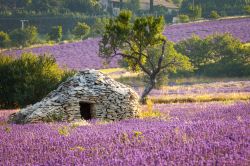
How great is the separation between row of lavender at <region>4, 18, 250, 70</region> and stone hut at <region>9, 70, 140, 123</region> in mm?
35672

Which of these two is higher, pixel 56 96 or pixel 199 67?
pixel 56 96

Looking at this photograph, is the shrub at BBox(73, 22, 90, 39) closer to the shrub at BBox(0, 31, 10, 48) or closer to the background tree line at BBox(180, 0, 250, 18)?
the shrub at BBox(0, 31, 10, 48)

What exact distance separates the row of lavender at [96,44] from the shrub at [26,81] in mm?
24226

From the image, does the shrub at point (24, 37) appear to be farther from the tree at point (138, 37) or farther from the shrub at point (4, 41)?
the tree at point (138, 37)

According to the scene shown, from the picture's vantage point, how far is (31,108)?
47.1 feet

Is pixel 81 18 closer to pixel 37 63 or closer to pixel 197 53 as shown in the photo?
pixel 197 53

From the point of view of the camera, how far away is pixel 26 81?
2503cm

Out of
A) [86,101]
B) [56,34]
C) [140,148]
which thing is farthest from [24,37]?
[140,148]

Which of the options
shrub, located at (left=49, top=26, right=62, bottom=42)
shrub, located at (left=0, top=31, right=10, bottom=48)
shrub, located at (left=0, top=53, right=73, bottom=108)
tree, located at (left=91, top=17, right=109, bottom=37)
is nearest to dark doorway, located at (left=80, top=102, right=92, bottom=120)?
shrub, located at (left=0, top=53, right=73, bottom=108)

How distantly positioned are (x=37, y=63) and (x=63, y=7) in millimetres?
71955

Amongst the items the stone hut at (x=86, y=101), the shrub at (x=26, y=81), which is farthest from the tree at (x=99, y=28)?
the stone hut at (x=86, y=101)

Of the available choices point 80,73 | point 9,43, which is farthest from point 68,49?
point 80,73

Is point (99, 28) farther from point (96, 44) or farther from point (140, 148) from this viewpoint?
point (140, 148)

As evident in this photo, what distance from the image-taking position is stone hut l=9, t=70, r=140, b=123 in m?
13.9
